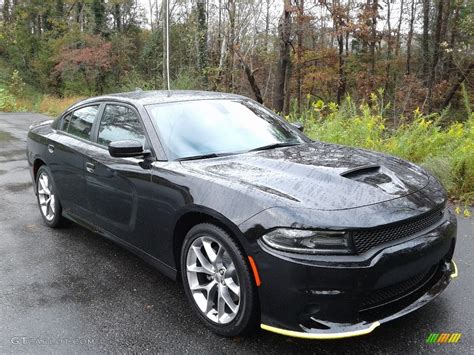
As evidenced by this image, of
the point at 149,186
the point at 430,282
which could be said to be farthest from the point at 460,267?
the point at 149,186

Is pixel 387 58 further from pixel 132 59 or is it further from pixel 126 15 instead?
pixel 126 15

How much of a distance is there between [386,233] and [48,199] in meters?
3.98

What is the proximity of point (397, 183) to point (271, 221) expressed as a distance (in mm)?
979

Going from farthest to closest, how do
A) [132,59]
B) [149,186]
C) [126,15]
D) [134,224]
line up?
[126,15] → [132,59] → [134,224] → [149,186]

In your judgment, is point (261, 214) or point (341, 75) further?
point (341, 75)

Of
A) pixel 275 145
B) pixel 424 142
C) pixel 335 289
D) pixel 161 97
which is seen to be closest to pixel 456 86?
pixel 424 142

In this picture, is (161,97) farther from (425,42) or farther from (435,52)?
(425,42)

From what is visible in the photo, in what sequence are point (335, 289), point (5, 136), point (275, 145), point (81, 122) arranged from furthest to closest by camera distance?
point (5, 136)
point (81, 122)
point (275, 145)
point (335, 289)

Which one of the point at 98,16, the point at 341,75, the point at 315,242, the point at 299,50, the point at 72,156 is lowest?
the point at 315,242

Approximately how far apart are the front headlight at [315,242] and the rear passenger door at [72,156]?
2438mm

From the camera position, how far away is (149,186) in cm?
336

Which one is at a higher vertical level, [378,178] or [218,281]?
[378,178]

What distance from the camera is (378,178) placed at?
2.98 metres

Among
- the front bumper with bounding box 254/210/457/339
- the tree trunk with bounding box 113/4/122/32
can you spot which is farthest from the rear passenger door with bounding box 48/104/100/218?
the tree trunk with bounding box 113/4/122/32
